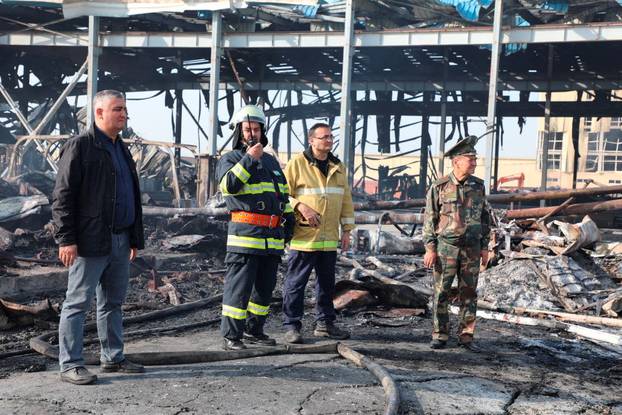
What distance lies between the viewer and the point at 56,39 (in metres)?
21.8

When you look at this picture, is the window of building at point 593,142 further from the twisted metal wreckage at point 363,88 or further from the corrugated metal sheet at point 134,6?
the corrugated metal sheet at point 134,6

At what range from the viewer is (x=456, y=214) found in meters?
6.20

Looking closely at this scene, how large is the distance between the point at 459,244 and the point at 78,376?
337cm

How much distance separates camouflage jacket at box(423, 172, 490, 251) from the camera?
6172 mm

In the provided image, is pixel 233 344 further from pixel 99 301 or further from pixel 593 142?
pixel 593 142

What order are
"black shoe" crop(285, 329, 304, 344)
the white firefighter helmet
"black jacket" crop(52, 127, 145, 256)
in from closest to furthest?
1. "black jacket" crop(52, 127, 145, 256)
2. the white firefighter helmet
3. "black shoe" crop(285, 329, 304, 344)

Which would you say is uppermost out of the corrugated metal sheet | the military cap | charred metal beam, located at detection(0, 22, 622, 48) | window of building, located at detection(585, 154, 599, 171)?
the corrugated metal sheet

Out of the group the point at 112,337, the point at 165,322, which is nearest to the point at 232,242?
the point at 112,337

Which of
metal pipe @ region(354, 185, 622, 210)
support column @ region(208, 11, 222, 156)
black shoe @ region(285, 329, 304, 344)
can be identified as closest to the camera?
black shoe @ region(285, 329, 304, 344)

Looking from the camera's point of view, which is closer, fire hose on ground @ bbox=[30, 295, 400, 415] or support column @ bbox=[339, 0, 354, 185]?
fire hose on ground @ bbox=[30, 295, 400, 415]

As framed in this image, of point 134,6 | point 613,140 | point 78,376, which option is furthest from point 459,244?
point 613,140

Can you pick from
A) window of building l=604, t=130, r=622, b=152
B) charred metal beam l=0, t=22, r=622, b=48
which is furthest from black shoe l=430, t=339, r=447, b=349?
window of building l=604, t=130, r=622, b=152

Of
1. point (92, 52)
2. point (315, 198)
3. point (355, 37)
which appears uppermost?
point (355, 37)

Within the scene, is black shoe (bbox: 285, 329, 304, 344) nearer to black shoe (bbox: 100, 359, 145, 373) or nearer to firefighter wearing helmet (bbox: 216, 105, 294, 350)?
firefighter wearing helmet (bbox: 216, 105, 294, 350)
